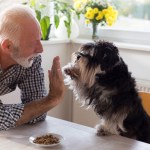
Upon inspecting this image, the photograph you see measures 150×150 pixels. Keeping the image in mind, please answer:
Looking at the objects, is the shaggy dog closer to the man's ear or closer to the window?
the man's ear

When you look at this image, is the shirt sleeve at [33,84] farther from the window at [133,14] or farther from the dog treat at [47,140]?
the window at [133,14]

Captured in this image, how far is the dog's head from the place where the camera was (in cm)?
172

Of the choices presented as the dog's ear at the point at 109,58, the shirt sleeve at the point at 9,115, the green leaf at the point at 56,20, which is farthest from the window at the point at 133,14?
the shirt sleeve at the point at 9,115

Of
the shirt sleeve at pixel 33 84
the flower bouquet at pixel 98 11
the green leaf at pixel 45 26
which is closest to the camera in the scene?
the shirt sleeve at pixel 33 84

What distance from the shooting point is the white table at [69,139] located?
1418mm

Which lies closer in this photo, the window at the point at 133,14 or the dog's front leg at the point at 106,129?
the dog's front leg at the point at 106,129

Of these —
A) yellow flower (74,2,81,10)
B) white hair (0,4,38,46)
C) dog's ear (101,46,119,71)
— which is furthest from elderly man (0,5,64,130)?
yellow flower (74,2,81,10)

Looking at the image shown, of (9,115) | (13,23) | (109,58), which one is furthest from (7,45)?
(109,58)

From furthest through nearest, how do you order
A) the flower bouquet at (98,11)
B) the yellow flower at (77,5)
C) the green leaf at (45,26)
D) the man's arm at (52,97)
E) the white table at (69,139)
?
the yellow flower at (77,5), the flower bouquet at (98,11), the green leaf at (45,26), the man's arm at (52,97), the white table at (69,139)

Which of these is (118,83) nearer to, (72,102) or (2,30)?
(2,30)

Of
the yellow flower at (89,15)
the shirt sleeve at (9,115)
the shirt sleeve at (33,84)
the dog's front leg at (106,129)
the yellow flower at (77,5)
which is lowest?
the dog's front leg at (106,129)

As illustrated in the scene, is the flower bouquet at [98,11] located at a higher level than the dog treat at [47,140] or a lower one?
higher

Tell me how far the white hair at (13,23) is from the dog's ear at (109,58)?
41 cm

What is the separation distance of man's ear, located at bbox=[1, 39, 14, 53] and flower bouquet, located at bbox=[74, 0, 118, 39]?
5.09ft
